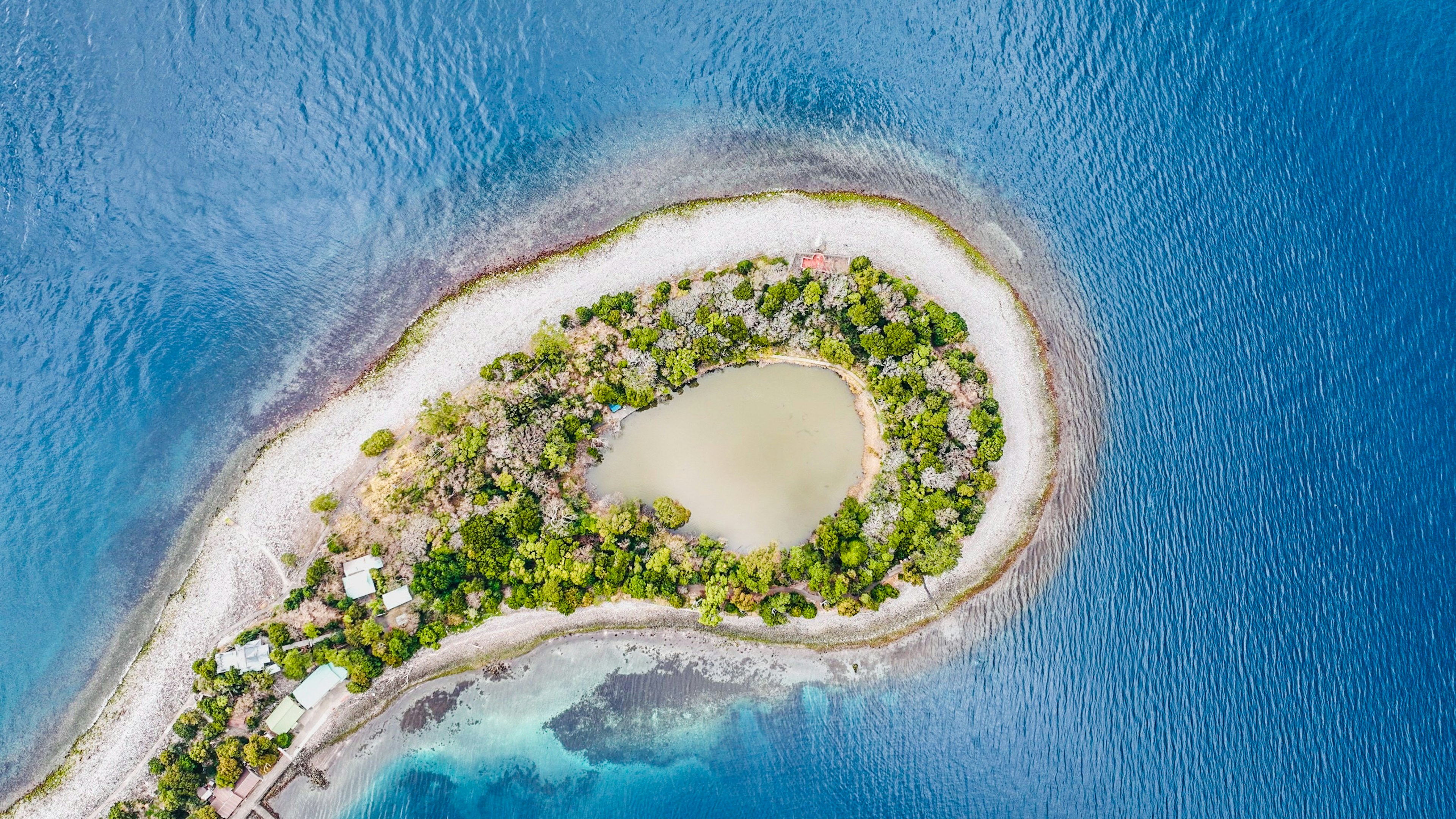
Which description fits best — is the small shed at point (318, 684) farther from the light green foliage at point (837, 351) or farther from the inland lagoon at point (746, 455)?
the light green foliage at point (837, 351)

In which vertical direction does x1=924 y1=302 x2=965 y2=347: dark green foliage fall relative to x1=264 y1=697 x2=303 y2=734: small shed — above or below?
above

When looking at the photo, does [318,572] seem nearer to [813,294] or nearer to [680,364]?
[680,364]

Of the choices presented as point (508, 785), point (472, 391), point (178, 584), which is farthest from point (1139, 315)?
point (178, 584)

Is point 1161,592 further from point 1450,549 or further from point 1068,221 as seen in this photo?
point 1068,221

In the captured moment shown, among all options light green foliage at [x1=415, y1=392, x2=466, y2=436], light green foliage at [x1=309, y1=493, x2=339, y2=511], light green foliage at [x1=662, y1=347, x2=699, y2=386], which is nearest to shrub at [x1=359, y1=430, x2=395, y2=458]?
light green foliage at [x1=415, y1=392, x2=466, y2=436]

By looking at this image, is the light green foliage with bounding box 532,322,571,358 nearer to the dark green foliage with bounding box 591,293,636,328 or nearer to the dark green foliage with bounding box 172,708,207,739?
the dark green foliage with bounding box 591,293,636,328

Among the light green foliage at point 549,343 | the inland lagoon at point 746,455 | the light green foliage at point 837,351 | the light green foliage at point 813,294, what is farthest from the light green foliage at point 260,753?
the light green foliage at point 813,294

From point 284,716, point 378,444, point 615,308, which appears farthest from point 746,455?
point 284,716
